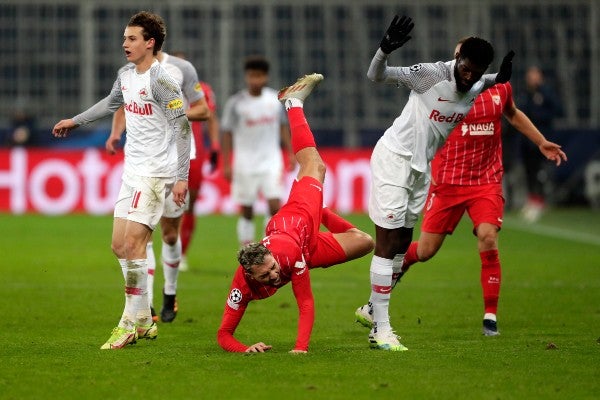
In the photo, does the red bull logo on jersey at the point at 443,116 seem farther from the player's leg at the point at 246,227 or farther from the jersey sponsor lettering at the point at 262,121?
the jersey sponsor lettering at the point at 262,121

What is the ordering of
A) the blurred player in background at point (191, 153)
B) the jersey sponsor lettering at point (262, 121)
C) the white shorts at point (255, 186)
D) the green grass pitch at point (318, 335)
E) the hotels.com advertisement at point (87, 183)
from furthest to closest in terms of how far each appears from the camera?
the hotels.com advertisement at point (87, 183)
the jersey sponsor lettering at point (262, 121)
the white shorts at point (255, 186)
the blurred player in background at point (191, 153)
the green grass pitch at point (318, 335)

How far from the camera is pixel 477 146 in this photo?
35.2 feet

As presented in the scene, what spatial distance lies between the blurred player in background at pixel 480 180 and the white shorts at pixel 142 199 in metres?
2.45

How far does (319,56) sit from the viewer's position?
2709 cm

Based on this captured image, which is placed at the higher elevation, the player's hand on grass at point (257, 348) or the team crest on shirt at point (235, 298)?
the team crest on shirt at point (235, 298)

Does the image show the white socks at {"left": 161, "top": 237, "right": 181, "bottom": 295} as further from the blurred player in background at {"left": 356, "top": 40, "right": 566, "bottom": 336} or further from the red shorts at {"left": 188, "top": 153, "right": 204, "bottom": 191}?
the red shorts at {"left": 188, "top": 153, "right": 204, "bottom": 191}

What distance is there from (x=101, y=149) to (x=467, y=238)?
8.24 metres

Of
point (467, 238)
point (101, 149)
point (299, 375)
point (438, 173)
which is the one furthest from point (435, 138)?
point (101, 149)

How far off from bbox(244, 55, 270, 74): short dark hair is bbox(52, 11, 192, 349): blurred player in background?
639 centimetres

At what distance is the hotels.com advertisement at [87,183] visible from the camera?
24672 mm

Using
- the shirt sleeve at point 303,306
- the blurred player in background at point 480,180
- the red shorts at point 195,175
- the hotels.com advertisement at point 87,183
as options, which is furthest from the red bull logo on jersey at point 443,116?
the hotels.com advertisement at point 87,183

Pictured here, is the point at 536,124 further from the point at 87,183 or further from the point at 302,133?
the point at 302,133

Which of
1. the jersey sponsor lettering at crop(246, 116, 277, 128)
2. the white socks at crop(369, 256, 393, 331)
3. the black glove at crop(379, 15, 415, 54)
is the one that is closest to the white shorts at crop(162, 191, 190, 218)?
the white socks at crop(369, 256, 393, 331)

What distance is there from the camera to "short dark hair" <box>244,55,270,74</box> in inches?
629
